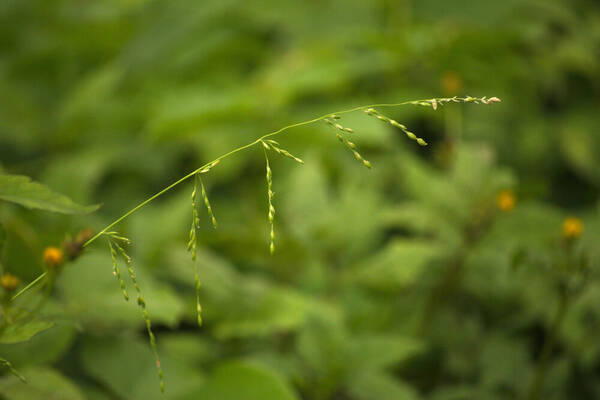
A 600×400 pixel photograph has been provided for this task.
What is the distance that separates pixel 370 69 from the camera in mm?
2410

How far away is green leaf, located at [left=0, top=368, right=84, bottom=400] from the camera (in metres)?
0.92

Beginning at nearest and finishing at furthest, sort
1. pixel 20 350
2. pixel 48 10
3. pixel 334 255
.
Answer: pixel 20 350 < pixel 334 255 < pixel 48 10

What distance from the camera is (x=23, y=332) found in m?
0.74

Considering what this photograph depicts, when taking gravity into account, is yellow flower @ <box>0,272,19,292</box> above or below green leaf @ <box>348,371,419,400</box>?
above

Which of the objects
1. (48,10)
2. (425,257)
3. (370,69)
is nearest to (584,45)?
(370,69)

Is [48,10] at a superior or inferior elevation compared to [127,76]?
superior

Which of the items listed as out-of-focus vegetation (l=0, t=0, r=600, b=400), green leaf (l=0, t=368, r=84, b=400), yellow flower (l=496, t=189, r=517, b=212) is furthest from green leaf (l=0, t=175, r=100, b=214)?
yellow flower (l=496, t=189, r=517, b=212)

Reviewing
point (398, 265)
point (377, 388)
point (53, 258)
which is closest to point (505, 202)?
point (398, 265)

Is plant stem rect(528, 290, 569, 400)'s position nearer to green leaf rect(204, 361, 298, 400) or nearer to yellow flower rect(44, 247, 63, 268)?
green leaf rect(204, 361, 298, 400)

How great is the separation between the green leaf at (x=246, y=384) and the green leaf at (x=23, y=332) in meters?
0.48

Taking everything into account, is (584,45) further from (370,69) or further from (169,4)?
(169,4)

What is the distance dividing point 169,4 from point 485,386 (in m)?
2.26

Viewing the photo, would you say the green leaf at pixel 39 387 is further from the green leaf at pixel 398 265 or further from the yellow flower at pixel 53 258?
the green leaf at pixel 398 265

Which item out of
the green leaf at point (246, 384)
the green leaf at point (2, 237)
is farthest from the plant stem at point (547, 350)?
the green leaf at point (2, 237)
